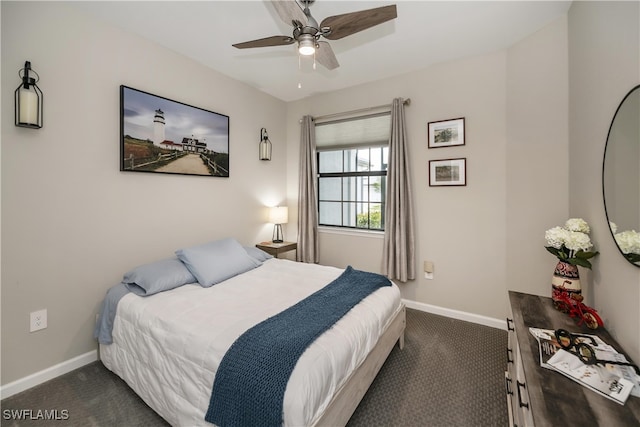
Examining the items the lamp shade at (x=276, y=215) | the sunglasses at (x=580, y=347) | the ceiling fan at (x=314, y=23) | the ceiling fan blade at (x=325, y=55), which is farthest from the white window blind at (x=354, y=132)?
the sunglasses at (x=580, y=347)

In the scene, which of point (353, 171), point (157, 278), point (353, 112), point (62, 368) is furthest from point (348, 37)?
point (62, 368)

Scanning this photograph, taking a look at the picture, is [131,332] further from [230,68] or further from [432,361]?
[230,68]

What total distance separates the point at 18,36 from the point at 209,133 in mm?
1469

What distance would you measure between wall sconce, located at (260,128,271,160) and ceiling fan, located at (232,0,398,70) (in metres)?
1.73

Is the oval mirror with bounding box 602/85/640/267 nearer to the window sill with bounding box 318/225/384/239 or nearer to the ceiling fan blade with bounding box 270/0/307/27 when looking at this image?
the ceiling fan blade with bounding box 270/0/307/27

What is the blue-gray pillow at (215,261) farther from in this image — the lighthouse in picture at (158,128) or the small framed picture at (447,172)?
the small framed picture at (447,172)

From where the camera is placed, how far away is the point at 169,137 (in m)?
2.66

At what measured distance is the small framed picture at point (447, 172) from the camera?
9.50ft

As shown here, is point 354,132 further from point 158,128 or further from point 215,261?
point 215,261

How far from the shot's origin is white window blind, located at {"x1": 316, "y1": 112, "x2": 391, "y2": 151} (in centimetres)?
340

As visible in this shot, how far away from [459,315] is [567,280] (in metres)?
1.42

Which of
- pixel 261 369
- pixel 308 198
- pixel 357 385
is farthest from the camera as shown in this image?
pixel 308 198

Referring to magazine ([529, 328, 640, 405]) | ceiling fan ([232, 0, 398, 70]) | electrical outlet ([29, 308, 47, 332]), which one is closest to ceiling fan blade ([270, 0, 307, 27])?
ceiling fan ([232, 0, 398, 70])

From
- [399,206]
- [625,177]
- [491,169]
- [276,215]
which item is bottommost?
[276,215]
